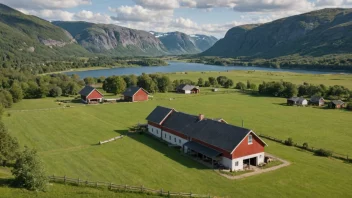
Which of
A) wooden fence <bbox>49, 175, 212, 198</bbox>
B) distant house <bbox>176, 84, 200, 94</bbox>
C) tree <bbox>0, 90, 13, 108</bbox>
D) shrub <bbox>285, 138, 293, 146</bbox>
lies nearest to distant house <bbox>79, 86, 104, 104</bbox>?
tree <bbox>0, 90, 13, 108</bbox>

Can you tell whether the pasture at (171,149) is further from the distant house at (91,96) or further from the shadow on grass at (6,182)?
the shadow on grass at (6,182)

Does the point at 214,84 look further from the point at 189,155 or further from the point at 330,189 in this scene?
the point at 330,189

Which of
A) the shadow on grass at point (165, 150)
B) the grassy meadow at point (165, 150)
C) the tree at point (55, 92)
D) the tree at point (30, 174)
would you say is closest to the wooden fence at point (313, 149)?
the grassy meadow at point (165, 150)

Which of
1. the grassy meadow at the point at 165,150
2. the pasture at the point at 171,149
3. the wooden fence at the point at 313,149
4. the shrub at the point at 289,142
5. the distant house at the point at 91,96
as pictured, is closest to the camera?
the grassy meadow at the point at 165,150

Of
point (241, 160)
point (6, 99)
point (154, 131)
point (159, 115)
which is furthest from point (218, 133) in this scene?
point (6, 99)

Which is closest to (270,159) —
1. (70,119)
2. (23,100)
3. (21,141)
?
(21,141)

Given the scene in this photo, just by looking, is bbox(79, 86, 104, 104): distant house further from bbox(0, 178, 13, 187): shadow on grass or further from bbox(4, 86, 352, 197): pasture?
bbox(0, 178, 13, 187): shadow on grass

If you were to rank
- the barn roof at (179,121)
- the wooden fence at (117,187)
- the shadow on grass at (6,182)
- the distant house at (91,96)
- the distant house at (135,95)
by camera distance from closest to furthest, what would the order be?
the shadow on grass at (6,182), the wooden fence at (117,187), the barn roof at (179,121), the distant house at (91,96), the distant house at (135,95)
